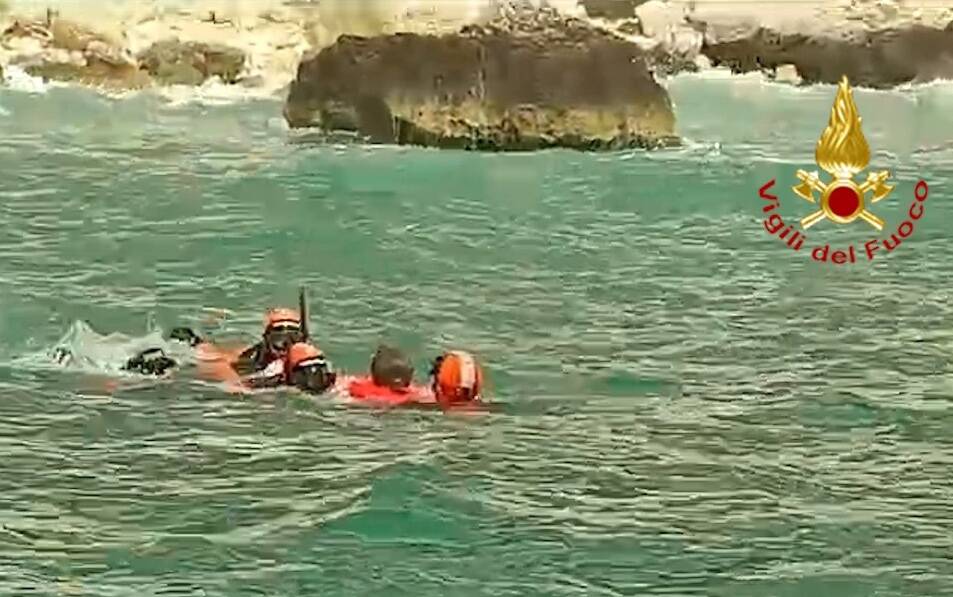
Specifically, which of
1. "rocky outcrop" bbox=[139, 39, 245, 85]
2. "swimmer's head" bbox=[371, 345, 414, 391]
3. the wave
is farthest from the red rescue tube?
"rocky outcrop" bbox=[139, 39, 245, 85]

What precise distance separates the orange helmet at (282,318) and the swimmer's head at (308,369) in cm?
2

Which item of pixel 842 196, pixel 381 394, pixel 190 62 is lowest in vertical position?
pixel 381 394

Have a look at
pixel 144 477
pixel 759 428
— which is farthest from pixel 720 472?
pixel 144 477

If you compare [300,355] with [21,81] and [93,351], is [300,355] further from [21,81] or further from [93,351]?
[21,81]

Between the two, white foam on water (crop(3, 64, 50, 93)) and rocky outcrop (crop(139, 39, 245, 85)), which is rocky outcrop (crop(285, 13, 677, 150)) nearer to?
rocky outcrop (crop(139, 39, 245, 85))

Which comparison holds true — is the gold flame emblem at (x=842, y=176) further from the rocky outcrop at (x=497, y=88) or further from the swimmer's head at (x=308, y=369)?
the swimmer's head at (x=308, y=369)

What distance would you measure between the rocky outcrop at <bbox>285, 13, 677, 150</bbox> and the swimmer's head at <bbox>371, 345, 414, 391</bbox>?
0.16 metres

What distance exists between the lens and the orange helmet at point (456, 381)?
1.18m

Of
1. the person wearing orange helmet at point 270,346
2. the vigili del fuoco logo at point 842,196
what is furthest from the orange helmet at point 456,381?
the vigili del fuoco logo at point 842,196

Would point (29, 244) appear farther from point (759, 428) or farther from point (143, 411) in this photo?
point (759, 428)

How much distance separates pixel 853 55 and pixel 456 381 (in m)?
0.39

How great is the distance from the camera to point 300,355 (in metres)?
1.17

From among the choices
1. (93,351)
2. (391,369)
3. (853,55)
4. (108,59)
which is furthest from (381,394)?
(853,55)

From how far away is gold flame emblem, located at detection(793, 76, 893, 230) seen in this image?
1.18 metres
